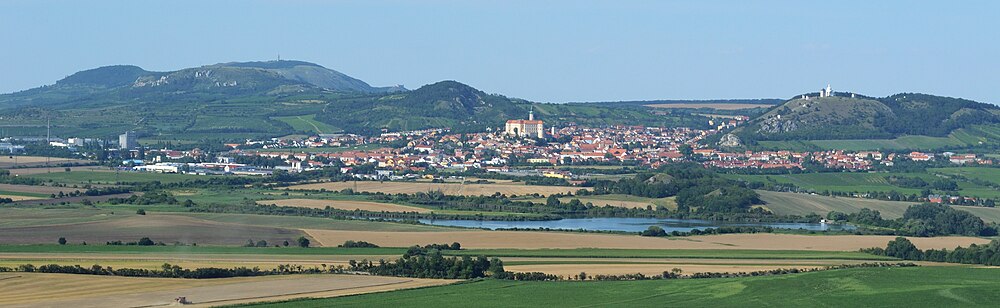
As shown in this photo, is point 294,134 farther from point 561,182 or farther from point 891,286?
point 891,286

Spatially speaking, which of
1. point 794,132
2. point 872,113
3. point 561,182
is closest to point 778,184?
point 561,182

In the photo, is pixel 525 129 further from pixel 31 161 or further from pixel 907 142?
pixel 31 161

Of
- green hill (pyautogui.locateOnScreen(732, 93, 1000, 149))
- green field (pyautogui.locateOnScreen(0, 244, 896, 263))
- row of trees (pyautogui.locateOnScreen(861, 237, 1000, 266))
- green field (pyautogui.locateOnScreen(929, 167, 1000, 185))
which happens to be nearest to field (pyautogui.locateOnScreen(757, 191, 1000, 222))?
row of trees (pyautogui.locateOnScreen(861, 237, 1000, 266))

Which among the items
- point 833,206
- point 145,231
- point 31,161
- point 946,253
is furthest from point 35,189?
point 946,253

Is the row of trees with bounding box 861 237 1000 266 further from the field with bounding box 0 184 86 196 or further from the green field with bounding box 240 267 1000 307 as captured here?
the field with bounding box 0 184 86 196

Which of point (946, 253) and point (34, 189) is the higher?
point (34, 189)
